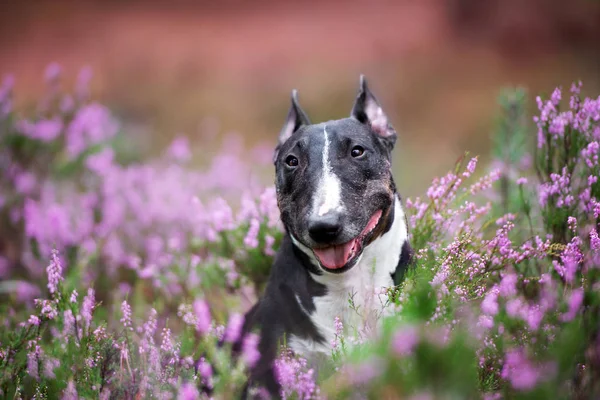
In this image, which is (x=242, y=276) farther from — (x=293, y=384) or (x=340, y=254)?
(x=293, y=384)

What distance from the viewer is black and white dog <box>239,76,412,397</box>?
2916 mm

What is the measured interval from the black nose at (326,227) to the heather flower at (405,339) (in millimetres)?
961

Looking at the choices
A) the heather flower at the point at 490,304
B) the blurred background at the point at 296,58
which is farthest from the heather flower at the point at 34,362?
the blurred background at the point at 296,58

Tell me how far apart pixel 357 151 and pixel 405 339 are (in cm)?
158

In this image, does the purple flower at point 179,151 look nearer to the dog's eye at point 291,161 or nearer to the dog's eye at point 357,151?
the dog's eye at point 291,161

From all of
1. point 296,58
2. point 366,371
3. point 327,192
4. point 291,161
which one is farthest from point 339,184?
point 296,58

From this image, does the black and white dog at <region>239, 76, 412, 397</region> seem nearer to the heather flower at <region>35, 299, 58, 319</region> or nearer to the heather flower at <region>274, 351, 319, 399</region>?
the heather flower at <region>274, 351, 319, 399</region>

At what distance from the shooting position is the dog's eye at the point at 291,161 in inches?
128

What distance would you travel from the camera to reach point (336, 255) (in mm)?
2926

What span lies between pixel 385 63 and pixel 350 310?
1121 cm

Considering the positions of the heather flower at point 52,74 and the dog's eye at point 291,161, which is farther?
the heather flower at point 52,74

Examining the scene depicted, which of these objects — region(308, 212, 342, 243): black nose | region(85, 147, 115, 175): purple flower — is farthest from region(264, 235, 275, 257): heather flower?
region(85, 147, 115, 175): purple flower

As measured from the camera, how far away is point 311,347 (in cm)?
304

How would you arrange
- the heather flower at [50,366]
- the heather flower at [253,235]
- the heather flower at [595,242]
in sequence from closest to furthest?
1. the heather flower at [595,242]
2. the heather flower at [50,366]
3. the heather flower at [253,235]
